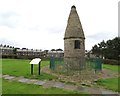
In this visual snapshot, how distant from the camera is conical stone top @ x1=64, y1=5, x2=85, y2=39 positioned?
2159cm

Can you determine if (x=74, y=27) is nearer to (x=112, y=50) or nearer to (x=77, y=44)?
(x=77, y=44)

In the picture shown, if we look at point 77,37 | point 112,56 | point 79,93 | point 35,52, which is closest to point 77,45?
point 77,37

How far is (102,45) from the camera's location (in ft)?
236

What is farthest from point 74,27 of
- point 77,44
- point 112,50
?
point 112,50

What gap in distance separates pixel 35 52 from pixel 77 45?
98.2 meters

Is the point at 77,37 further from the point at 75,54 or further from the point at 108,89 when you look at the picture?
the point at 108,89

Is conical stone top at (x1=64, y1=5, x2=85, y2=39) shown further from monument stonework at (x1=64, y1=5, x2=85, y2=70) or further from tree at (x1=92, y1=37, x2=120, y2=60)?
tree at (x1=92, y1=37, x2=120, y2=60)

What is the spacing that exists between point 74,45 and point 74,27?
6.72 feet

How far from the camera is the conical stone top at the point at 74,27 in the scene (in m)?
21.6

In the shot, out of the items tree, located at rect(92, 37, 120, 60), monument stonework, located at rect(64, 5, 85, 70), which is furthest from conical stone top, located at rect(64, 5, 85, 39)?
tree, located at rect(92, 37, 120, 60)

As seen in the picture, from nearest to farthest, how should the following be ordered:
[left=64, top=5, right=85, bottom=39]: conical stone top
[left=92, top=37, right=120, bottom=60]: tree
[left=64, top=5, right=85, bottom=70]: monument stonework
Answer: [left=64, top=5, right=85, bottom=70]: monument stonework, [left=64, top=5, right=85, bottom=39]: conical stone top, [left=92, top=37, right=120, bottom=60]: tree

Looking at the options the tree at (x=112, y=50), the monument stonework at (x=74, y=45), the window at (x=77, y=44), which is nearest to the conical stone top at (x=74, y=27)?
the monument stonework at (x=74, y=45)

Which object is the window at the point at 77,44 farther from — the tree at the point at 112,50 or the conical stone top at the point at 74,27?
the tree at the point at 112,50

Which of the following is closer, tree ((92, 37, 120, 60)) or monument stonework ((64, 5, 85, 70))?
monument stonework ((64, 5, 85, 70))
